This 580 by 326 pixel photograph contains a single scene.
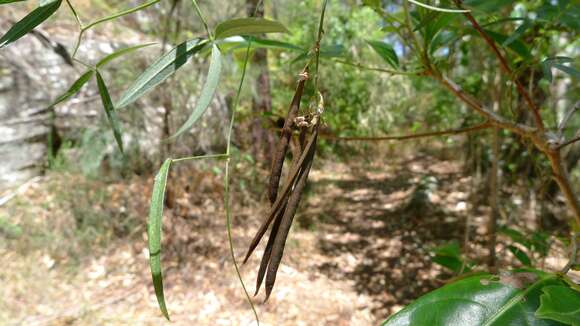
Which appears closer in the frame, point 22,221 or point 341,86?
point 22,221

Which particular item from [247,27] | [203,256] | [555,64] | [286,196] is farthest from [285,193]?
[203,256]

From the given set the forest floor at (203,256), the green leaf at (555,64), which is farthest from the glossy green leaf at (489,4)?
the forest floor at (203,256)

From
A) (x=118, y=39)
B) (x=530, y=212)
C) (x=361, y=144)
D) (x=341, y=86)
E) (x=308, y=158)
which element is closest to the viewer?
(x=308, y=158)

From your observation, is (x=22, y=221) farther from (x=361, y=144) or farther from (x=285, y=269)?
(x=361, y=144)

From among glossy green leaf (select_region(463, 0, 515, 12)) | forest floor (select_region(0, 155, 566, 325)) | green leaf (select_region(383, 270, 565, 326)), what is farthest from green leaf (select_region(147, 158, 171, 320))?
forest floor (select_region(0, 155, 566, 325))

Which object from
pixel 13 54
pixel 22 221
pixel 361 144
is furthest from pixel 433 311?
pixel 361 144

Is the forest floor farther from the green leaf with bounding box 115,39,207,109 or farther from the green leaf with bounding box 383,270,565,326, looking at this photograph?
the green leaf with bounding box 115,39,207,109
